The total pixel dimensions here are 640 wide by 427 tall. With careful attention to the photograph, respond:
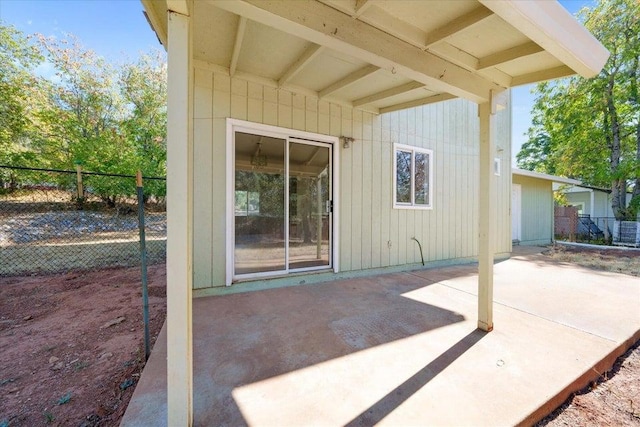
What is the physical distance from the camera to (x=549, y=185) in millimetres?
9891

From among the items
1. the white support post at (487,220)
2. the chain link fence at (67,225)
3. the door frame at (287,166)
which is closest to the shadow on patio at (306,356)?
the white support post at (487,220)

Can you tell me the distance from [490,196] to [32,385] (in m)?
3.92

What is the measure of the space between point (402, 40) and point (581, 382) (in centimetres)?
278

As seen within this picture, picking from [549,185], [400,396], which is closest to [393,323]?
[400,396]

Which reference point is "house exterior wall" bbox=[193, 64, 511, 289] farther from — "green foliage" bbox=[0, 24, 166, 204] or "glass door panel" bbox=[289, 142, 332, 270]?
"green foliage" bbox=[0, 24, 166, 204]

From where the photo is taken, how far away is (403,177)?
499 cm

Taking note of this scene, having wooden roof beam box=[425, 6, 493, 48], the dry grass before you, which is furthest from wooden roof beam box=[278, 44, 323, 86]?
the dry grass

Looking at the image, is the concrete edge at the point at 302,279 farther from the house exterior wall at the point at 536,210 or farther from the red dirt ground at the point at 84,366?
the house exterior wall at the point at 536,210

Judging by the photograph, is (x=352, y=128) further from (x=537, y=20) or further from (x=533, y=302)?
(x=533, y=302)

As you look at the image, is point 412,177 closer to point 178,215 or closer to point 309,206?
point 309,206

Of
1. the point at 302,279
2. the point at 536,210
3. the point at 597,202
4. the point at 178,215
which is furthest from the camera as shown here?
the point at 597,202

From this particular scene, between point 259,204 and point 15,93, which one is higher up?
point 15,93

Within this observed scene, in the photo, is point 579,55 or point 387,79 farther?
point 387,79

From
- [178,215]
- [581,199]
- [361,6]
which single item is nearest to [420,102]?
[361,6]
